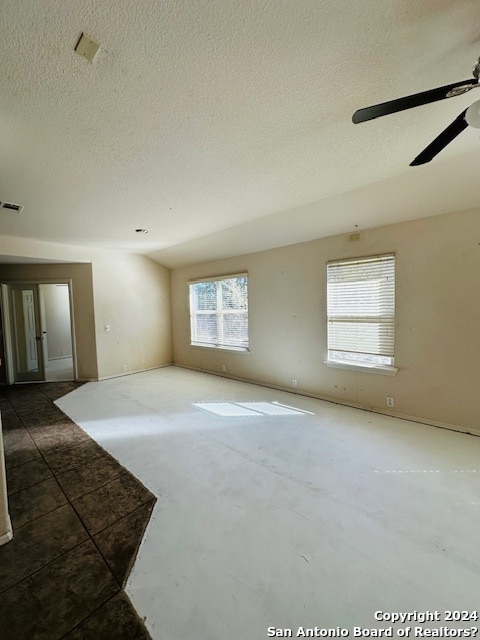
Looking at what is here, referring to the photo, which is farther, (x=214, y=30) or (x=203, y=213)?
(x=203, y=213)

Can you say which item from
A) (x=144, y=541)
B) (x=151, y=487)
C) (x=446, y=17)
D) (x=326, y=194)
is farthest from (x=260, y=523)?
(x=326, y=194)

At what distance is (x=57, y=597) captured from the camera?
1.31 meters

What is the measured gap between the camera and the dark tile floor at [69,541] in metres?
1.21

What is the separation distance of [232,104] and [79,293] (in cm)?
500

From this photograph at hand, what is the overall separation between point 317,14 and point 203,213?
247cm

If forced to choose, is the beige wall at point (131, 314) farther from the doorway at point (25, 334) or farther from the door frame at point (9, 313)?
the doorway at point (25, 334)

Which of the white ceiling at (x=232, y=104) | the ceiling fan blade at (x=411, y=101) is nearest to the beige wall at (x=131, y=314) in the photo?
the white ceiling at (x=232, y=104)

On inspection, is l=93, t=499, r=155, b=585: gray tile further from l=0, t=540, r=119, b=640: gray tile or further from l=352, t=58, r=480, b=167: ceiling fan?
l=352, t=58, r=480, b=167: ceiling fan

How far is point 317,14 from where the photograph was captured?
1084 millimetres

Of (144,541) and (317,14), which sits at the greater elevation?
(317,14)

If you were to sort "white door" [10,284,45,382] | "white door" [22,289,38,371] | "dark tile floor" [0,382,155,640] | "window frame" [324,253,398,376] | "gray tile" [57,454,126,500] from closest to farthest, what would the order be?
"dark tile floor" [0,382,155,640], "gray tile" [57,454,126,500], "window frame" [324,253,398,376], "white door" [10,284,45,382], "white door" [22,289,38,371]

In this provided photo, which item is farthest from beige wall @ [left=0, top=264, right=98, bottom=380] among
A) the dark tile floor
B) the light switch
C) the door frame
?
the light switch

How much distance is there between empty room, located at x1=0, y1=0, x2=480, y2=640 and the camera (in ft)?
3.88

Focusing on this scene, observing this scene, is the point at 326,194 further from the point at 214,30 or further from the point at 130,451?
the point at 130,451
